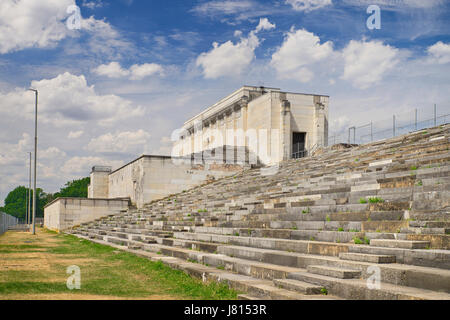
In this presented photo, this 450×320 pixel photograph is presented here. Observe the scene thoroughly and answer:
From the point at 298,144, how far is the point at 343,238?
2459 cm

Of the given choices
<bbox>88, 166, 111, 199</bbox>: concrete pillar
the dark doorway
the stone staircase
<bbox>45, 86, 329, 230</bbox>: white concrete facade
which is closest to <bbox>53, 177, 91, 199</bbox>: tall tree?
<bbox>88, 166, 111, 199</bbox>: concrete pillar

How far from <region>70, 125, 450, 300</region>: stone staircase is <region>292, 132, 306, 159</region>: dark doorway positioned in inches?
667

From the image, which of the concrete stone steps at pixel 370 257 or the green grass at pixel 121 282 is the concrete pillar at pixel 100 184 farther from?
the concrete stone steps at pixel 370 257

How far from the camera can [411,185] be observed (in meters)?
8.70

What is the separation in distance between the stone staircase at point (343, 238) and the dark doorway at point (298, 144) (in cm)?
1695

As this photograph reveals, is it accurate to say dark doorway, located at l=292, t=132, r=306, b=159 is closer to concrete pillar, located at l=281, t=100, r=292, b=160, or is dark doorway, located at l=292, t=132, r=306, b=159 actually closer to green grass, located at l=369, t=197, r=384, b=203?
concrete pillar, located at l=281, t=100, r=292, b=160

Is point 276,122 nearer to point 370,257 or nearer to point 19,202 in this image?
point 370,257

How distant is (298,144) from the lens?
104 ft

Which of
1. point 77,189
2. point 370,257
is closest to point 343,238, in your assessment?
point 370,257

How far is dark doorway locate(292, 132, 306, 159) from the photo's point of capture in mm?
31448

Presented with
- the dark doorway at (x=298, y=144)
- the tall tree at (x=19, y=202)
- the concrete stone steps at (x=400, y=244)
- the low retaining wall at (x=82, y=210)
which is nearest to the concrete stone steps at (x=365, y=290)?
the concrete stone steps at (x=400, y=244)
